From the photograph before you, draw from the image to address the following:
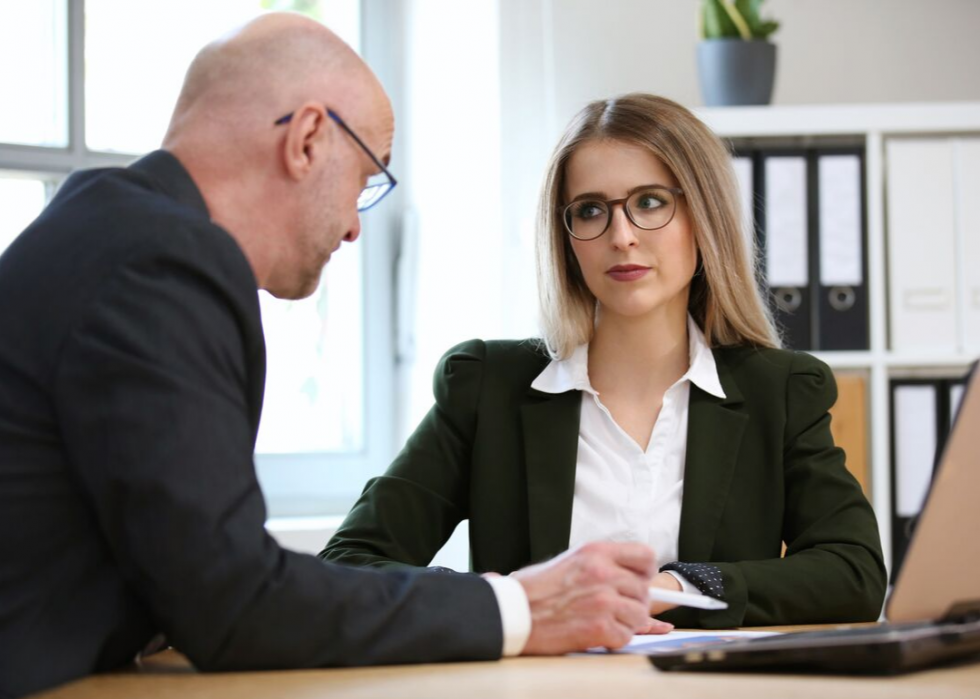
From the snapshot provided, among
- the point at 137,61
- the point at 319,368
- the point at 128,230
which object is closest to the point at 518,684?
the point at 128,230

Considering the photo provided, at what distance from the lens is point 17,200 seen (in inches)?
127

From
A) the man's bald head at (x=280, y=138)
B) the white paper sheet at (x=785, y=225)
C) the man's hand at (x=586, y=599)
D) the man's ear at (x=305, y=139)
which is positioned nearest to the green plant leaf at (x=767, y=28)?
the white paper sheet at (x=785, y=225)

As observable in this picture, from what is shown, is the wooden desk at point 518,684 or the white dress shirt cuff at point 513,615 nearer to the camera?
the wooden desk at point 518,684

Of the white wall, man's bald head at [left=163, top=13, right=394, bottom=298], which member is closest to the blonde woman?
man's bald head at [left=163, top=13, right=394, bottom=298]

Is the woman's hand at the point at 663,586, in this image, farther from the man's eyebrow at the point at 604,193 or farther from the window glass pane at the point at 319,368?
the window glass pane at the point at 319,368

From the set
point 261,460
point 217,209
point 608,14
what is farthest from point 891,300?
point 217,209

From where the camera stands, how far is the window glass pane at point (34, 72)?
126 inches

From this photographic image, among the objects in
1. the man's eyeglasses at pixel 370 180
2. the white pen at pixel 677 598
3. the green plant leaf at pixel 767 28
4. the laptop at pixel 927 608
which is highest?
the green plant leaf at pixel 767 28

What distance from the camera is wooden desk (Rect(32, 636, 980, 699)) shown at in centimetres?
94

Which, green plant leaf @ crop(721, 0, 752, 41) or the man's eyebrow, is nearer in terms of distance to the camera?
the man's eyebrow

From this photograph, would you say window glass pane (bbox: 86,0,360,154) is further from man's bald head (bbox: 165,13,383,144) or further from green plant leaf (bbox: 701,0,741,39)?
man's bald head (bbox: 165,13,383,144)

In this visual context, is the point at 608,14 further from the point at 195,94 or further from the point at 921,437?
the point at 195,94

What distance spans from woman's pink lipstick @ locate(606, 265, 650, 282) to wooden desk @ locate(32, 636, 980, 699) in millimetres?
847

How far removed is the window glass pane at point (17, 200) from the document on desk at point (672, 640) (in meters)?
2.37
